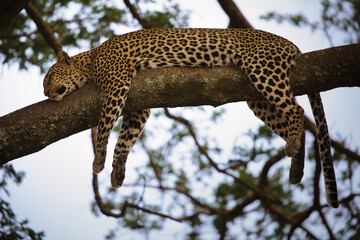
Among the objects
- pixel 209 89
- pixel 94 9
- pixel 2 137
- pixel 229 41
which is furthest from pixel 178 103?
pixel 94 9

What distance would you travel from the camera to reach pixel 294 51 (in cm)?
709

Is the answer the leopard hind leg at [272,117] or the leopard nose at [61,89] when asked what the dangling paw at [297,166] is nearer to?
the leopard hind leg at [272,117]

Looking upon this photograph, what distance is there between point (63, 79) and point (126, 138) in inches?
54.0

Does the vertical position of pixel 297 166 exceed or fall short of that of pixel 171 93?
it falls short

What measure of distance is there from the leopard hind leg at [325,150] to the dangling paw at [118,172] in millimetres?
3032

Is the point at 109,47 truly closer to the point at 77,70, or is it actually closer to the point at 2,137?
the point at 77,70

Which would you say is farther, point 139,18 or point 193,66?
point 139,18

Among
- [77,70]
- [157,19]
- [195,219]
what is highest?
[157,19]

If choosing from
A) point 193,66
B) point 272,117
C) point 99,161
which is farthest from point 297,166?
point 99,161

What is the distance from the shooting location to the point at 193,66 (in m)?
7.11

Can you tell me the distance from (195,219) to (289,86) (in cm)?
517

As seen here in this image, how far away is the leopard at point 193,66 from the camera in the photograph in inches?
265

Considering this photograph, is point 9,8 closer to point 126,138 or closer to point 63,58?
point 63,58

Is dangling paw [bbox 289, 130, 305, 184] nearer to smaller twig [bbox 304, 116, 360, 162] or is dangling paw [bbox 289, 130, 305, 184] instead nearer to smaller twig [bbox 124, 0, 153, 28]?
smaller twig [bbox 304, 116, 360, 162]
